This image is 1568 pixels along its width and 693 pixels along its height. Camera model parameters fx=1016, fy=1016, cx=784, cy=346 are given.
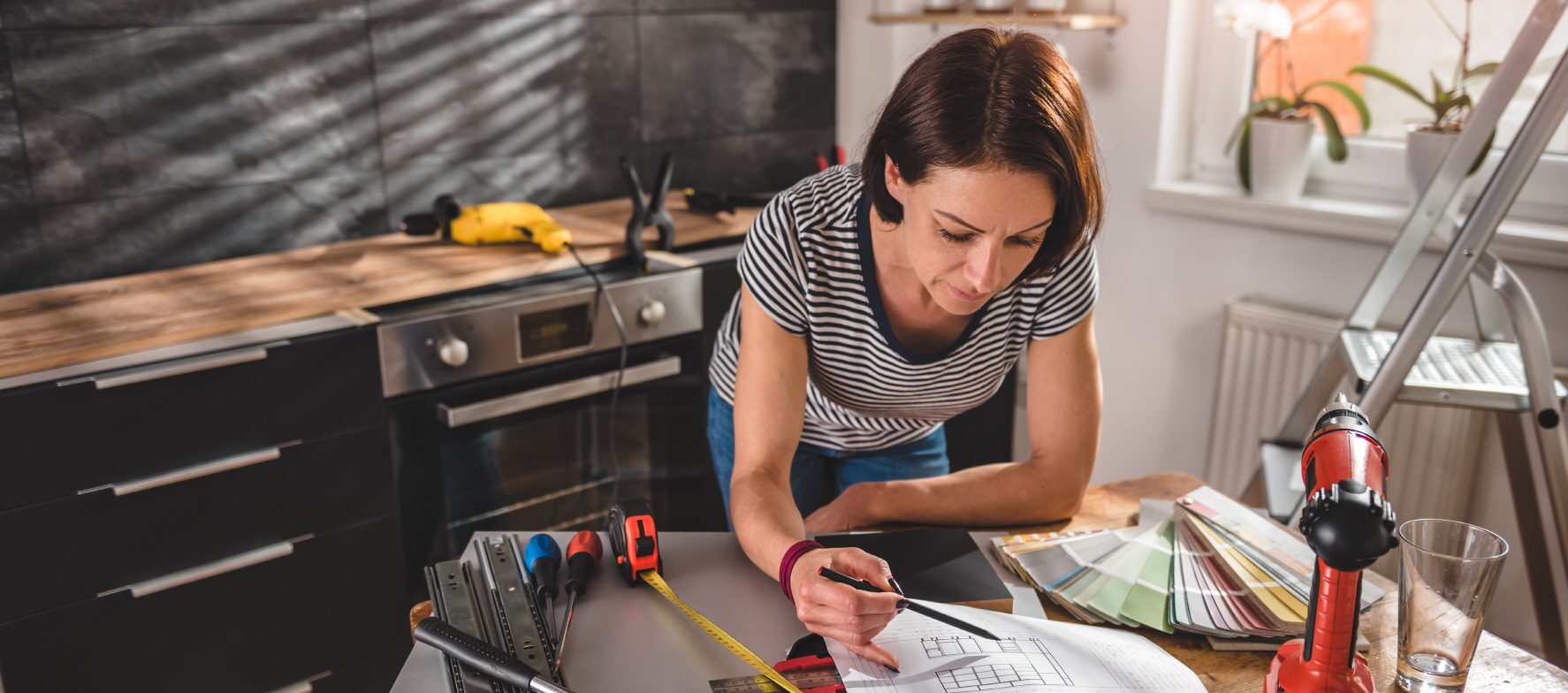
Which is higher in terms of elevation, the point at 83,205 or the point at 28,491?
the point at 83,205

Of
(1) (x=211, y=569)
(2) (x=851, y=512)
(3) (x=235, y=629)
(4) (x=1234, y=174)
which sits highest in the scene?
(4) (x=1234, y=174)

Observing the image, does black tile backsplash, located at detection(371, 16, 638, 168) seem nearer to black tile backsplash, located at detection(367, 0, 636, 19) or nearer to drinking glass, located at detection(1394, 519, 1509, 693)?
black tile backsplash, located at detection(367, 0, 636, 19)

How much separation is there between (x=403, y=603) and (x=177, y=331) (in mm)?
607

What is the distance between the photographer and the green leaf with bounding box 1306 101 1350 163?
2.08 metres

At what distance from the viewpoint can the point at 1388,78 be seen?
2.02 m

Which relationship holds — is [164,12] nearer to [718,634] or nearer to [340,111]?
[340,111]

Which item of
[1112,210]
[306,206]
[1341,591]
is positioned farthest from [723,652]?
[1112,210]

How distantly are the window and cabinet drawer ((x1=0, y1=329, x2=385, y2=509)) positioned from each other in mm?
1792

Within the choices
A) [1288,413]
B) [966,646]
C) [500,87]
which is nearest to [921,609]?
[966,646]

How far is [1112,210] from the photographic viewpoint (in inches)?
96.2

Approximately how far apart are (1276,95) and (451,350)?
1820 mm

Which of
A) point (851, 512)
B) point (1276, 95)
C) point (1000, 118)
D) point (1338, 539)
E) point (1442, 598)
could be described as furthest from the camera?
point (1276, 95)

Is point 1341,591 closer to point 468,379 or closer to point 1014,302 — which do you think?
point 1014,302

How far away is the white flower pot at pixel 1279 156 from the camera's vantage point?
208 cm
